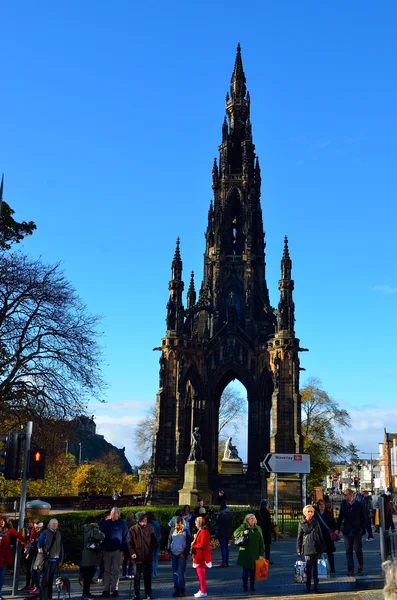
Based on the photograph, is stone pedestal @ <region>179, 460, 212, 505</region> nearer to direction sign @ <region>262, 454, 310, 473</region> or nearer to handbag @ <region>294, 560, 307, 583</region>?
direction sign @ <region>262, 454, 310, 473</region>

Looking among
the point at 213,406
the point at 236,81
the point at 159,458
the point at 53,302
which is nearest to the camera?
the point at 53,302

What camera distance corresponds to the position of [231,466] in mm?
45562

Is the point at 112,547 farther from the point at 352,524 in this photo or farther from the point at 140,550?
the point at 352,524

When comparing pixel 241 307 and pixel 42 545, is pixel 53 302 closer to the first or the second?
pixel 42 545

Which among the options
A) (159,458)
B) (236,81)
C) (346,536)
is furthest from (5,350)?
(236,81)

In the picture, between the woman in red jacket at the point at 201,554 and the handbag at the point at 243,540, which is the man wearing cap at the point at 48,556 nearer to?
the woman in red jacket at the point at 201,554

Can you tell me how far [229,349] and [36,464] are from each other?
33.5m

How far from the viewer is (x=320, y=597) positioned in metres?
10.7

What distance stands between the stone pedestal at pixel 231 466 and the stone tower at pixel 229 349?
1.07m

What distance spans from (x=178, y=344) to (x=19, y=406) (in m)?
25.0

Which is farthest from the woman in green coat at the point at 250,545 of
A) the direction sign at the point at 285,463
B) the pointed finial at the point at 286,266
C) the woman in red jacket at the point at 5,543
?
the pointed finial at the point at 286,266

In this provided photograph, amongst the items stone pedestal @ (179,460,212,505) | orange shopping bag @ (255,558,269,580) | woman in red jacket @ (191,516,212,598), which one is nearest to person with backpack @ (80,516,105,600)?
woman in red jacket @ (191,516,212,598)

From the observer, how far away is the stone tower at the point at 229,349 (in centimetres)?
4175

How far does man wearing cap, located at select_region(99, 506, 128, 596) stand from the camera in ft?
38.1
